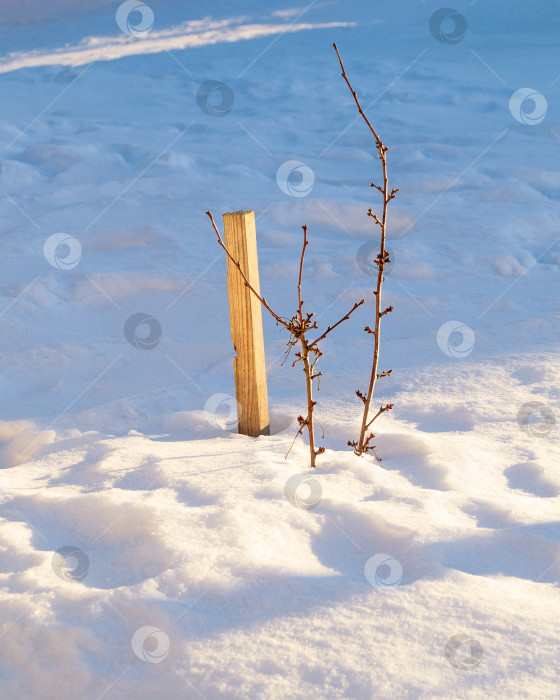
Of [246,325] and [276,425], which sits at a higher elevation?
[246,325]

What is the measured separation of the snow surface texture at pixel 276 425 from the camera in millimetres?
1496

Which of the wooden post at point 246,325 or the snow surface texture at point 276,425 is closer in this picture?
the snow surface texture at point 276,425

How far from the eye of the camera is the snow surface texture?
4.91 feet

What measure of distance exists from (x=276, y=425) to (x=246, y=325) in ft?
1.59

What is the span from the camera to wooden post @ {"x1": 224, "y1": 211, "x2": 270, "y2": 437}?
2.62 metres

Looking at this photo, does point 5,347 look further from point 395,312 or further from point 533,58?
point 533,58

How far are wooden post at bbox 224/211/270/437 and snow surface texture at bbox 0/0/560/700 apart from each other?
0.42 ft

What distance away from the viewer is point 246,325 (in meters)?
2.71

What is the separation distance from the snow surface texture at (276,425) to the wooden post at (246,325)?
0.13 metres

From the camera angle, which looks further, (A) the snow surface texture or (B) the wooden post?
(B) the wooden post

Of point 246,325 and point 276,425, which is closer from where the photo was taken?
point 246,325

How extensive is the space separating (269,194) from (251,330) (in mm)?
3678

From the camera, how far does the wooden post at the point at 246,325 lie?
2.62 meters

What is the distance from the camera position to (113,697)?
1.42 m
